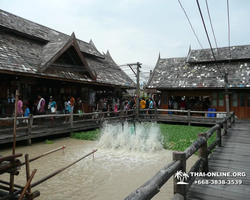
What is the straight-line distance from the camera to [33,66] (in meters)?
10.4

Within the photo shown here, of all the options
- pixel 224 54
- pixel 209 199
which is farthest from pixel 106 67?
pixel 209 199

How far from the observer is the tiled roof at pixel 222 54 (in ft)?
55.4

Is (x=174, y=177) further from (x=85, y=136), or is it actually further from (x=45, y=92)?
(x=45, y=92)

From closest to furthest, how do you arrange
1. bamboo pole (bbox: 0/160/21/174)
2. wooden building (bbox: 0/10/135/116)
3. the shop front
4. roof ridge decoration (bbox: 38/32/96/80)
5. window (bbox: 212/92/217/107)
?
1. bamboo pole (bbox: 0/160/21/174)
2. wooden building (bbox: 0/10/135/116)
3. the shop front
4. roof ridge decoration (bbox: 38/32/96/80)
5. window (bbox: 212/92/217/107)

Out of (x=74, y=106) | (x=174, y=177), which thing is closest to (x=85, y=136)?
(x=74, y=106)

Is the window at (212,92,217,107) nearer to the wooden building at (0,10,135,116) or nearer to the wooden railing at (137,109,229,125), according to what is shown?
the wooden railing at (137,109,229,125)

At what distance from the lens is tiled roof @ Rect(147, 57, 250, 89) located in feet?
51.0

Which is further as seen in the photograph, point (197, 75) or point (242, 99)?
point (197, 75)

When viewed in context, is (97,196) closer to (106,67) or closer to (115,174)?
(115,174)

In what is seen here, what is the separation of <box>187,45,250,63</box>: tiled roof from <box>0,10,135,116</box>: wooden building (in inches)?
256

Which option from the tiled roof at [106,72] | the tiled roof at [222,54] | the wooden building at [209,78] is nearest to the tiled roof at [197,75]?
the wooden building at [209,78]

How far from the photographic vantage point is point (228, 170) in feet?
15.5

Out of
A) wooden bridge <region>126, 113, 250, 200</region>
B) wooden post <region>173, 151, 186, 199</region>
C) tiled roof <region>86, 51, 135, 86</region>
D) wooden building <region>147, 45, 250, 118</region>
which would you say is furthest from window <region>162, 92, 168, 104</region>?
wooden post <region>173, 151, 186, 199</region>

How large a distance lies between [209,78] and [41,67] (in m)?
11.9
